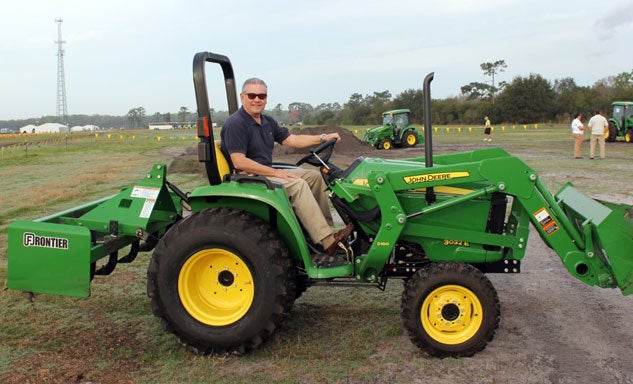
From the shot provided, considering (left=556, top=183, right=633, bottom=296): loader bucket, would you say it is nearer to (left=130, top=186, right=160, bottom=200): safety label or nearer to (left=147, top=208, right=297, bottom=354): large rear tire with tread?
(left=147, top=208, right=297, bottom=354): large rear tire with tread

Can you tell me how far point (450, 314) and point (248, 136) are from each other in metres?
1.98

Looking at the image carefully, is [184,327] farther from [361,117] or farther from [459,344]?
[361,117]

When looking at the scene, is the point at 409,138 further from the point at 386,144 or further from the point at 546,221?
the point at 546,221

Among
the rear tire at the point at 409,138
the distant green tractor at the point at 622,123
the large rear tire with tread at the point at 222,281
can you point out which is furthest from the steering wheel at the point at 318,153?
the distant green tractor at the point at 622,123

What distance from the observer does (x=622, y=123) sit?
2720 cm

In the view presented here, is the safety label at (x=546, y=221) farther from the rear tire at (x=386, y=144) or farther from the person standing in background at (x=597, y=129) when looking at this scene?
the rear tire at (x=386, y=144)

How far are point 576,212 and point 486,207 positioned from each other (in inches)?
30.6

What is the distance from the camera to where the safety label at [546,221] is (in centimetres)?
392

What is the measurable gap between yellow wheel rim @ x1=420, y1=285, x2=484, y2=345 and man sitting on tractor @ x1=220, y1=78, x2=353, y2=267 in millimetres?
699

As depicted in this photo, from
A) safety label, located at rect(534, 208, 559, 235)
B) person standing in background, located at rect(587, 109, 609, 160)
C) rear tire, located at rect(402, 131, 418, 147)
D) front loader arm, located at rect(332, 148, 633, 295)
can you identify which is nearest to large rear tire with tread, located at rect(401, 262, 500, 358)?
front loader arm, located at rect(332, 148, 633, 295)

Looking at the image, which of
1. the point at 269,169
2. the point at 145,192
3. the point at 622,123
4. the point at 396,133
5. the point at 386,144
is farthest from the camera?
the point at 622,123

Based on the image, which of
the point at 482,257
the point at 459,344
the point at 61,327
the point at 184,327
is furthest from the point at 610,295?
the point at 61,327

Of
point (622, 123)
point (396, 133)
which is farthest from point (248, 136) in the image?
point (622, 123)

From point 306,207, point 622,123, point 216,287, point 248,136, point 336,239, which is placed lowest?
point 216,287
